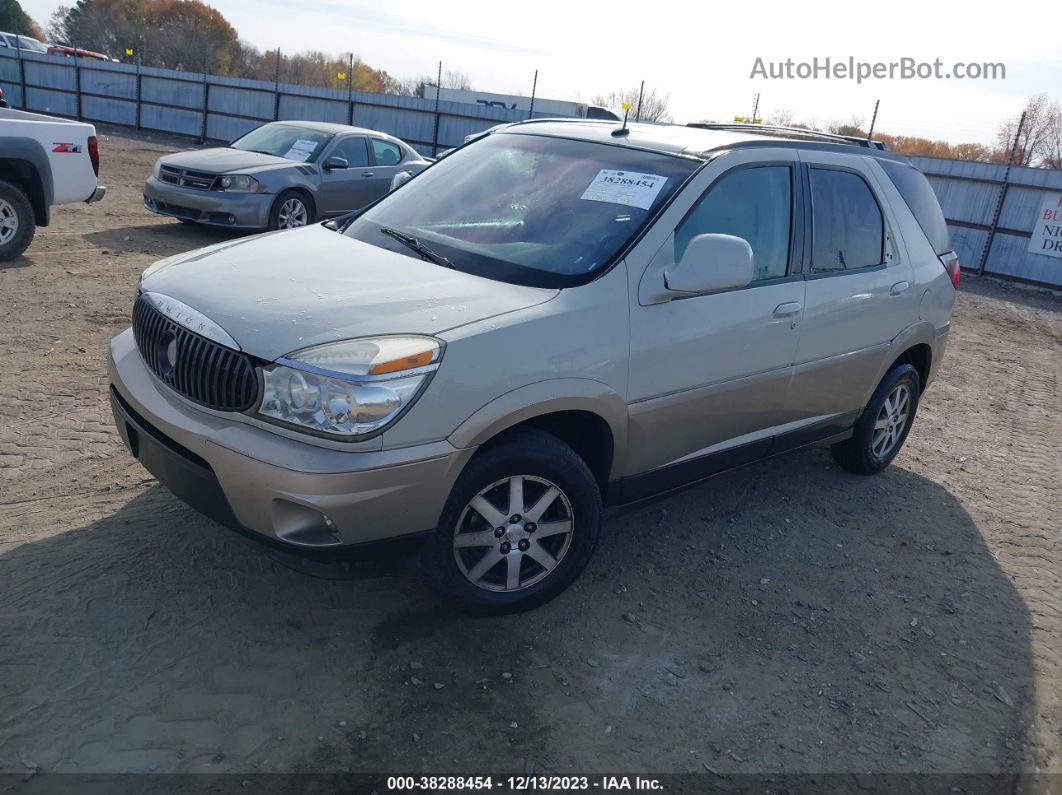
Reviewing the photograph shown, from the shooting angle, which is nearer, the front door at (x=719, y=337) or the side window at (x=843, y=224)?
the front door at (x=719, y=337)

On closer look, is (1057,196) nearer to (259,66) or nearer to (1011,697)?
(1011,697)

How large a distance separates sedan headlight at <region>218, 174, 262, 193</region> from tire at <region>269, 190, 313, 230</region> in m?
0.32

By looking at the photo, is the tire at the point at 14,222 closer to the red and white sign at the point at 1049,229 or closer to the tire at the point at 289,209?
the tire at the point at 289,209

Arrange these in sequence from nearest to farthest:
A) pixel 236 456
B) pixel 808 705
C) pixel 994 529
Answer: pixel 236 456 < pixel 808 705 < pixel 994 529

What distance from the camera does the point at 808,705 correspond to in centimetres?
335

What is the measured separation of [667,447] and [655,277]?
78 cm

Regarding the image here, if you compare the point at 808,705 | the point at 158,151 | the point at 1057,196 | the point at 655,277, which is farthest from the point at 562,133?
the point at 158,151

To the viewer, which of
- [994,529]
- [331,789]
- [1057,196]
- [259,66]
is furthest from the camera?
[259,66]

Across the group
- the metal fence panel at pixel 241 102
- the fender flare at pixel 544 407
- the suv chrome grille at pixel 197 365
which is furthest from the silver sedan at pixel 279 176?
the metal fence panel at pixel 241 102

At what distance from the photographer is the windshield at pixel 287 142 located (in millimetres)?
11633

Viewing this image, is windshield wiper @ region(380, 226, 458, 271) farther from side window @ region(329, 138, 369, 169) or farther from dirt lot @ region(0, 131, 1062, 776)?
side window @ region(329, 138, 369, 169)

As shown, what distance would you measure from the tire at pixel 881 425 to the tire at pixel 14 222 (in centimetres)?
759

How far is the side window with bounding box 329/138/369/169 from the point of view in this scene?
38.8ft

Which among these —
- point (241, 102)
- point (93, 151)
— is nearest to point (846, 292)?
point (93, 151)
